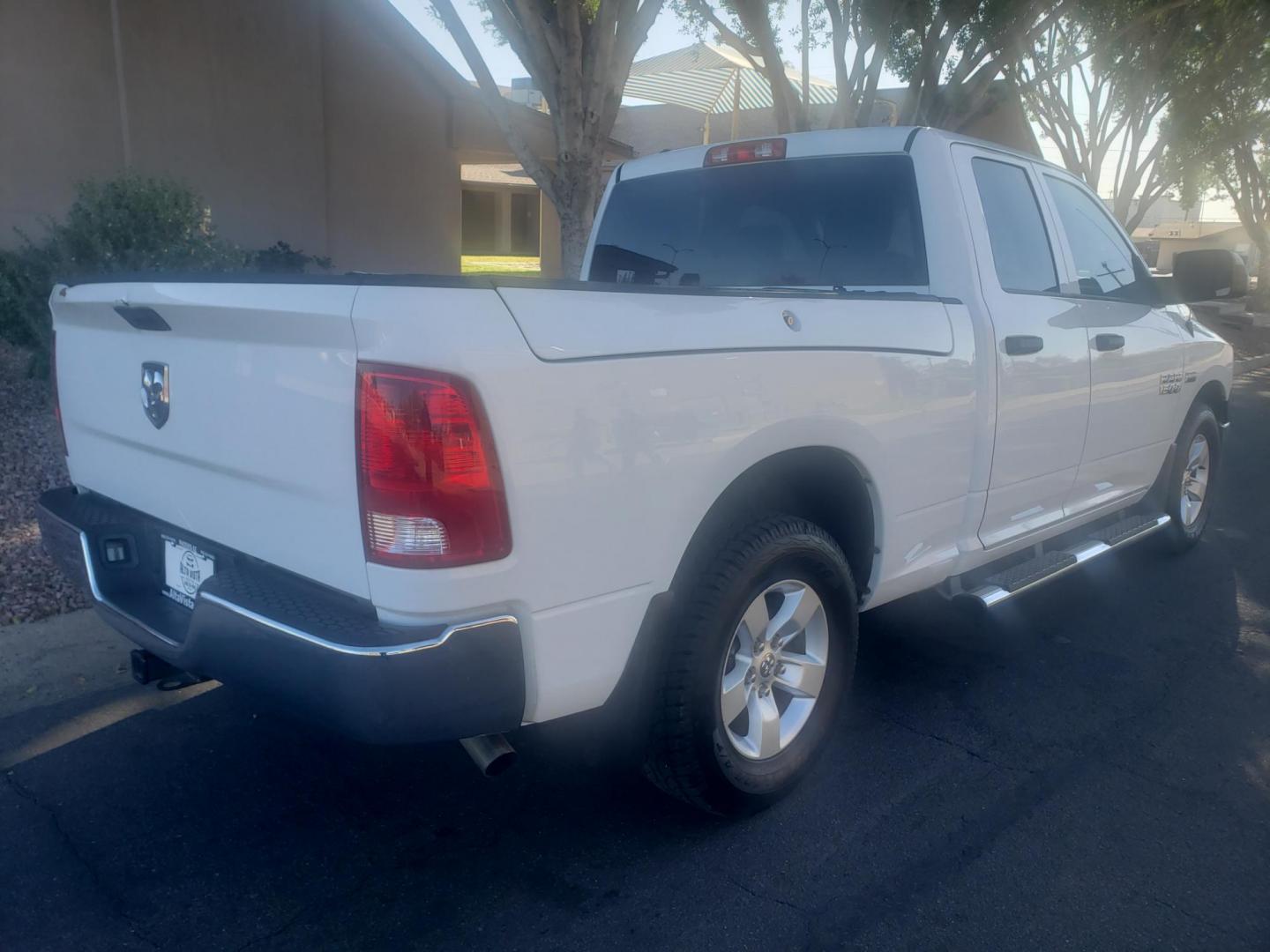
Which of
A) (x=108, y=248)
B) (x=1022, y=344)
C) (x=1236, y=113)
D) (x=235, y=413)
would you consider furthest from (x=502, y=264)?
(x=235, y=413)

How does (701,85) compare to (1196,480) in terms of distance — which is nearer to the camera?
(1196,480)

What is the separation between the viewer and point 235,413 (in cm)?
262

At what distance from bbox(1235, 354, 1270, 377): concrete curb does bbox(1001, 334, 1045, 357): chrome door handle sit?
13767 millimetres

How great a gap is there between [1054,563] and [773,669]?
177 cm

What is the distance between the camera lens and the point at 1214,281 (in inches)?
204

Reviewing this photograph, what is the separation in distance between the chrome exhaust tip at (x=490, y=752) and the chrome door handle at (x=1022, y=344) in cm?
236

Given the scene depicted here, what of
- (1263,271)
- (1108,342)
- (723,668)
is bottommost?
(723,668)

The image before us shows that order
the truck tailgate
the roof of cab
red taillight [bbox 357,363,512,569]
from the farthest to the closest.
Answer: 1. the roof of cab
2. the truck tailgate
3. red taillight [bbox 357,363,512,569]

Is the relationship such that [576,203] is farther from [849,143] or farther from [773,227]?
[849,143]

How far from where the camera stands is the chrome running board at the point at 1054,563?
3.99 metres

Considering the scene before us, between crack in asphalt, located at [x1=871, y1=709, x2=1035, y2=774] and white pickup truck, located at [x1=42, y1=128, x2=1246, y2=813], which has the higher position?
white pickup truck, located at [x1=42, y1=128, x2=1246, y2=813]

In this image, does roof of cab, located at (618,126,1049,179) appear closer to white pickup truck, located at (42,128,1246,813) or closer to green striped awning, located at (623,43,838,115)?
white pickup truck, located at (42,128,1246,813)

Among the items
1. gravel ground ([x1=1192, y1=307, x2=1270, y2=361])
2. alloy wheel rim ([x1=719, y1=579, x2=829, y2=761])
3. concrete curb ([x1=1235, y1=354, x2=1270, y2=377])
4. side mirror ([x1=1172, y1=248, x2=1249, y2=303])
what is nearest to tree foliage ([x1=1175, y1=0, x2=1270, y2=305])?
gravel ground ([x1=1192, y1=307, x2=1270, y2=361])

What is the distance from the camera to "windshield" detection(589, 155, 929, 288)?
397cm
